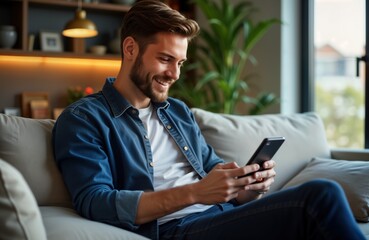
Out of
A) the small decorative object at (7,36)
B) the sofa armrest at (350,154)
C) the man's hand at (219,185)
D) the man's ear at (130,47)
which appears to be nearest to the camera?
the man's hand at (219,185)

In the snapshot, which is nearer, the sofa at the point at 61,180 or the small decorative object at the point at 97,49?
the sofa at the point at 61,180

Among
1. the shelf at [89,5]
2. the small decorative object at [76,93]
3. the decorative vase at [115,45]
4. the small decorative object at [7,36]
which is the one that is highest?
the shelf at [89,5]

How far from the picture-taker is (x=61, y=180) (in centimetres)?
182

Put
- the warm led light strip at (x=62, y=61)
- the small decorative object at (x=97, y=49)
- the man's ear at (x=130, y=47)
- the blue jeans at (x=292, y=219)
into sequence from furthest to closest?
the small decorative object at (x=97, y=49), the warm led light strip at (x=62, y=61), the man's ear at (x=130, y=47), the blue jeans at (x=292, y=219)

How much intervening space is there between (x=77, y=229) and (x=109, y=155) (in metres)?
0.34

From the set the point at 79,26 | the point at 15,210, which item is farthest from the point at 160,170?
the point at 79,26

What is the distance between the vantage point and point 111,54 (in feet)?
15.5

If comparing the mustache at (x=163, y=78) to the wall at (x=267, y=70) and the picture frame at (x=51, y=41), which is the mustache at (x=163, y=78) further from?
the picture frame at (x=51, y=41)

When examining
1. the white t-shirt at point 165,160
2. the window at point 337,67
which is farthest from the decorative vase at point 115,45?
the white t-shirt at point 165,160

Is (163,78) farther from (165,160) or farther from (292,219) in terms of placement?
(292,219)

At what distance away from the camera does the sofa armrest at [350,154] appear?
2.67m

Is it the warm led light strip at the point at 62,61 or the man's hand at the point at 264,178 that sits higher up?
the warm led light strip at the point at 62,61

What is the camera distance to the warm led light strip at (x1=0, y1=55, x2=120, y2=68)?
452 cm

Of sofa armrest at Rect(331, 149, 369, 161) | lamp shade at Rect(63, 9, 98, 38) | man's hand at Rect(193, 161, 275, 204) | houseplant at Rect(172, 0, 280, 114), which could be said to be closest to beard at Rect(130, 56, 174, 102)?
man's hand at Rect(193, 161, 275, 204)
